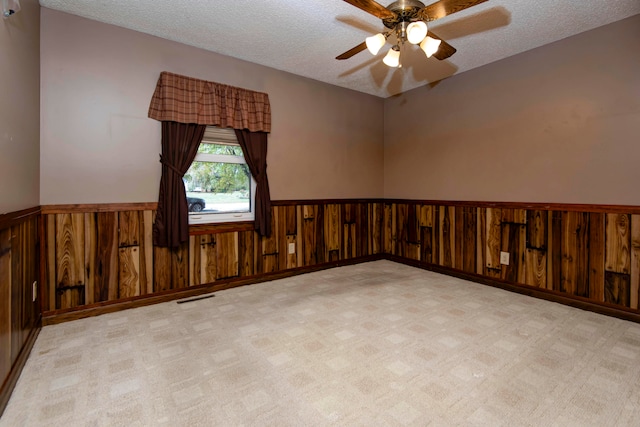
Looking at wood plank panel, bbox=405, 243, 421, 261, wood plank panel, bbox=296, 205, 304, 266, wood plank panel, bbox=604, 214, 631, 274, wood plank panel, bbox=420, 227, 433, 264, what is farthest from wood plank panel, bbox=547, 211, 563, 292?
wood plank panel, bbox=296, 205, 304, 266

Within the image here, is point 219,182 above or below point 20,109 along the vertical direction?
below

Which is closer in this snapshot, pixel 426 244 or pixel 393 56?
pixel 393 56

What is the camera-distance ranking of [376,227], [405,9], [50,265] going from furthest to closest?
1. [376,227]
2. [50,265]
3. [405,9]

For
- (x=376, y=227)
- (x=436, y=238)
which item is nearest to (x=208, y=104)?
(x=376, y=227)

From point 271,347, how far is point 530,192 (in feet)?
10.1

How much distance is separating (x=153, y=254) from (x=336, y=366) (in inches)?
85.1

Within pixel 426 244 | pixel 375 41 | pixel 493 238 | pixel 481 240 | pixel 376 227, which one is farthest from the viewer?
pixel 376 227

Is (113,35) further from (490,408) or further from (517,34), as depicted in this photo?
(490,408)

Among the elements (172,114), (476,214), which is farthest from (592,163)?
(172,114)

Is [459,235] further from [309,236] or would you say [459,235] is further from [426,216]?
[309,236]

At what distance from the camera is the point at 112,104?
2859 millimetres

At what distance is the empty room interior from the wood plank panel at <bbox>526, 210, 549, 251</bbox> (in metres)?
0.02

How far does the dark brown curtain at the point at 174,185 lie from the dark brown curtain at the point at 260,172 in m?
0.63

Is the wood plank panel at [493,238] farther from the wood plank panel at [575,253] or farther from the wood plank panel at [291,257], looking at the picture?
the wood plank panel at [291,257]
